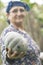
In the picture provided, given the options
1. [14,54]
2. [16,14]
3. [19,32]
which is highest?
[16,14]

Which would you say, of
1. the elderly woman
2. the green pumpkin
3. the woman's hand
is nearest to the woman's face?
the elderly woman

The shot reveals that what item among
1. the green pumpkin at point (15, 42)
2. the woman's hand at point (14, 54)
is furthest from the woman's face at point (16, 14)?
the woman's hand at point (14, 54)

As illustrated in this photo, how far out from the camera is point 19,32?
1.75 m

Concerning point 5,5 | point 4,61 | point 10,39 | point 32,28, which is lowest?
point 4,61

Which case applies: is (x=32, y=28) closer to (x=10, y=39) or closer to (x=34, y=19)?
(x=34, y=19)

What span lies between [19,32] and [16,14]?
6.3 inches

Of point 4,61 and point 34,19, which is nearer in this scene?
point 4,61

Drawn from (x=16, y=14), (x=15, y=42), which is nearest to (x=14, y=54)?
(x=15, y=42)

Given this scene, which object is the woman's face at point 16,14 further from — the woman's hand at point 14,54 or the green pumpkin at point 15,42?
the woman's hand at point 14,54

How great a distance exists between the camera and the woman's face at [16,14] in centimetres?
175

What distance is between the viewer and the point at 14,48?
1.67 metres

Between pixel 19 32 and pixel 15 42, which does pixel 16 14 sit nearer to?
pixel 19 32

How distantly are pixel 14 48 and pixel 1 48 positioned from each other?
4.8 inches

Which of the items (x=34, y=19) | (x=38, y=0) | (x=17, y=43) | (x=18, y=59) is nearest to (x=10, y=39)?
(x=17, y=43)
